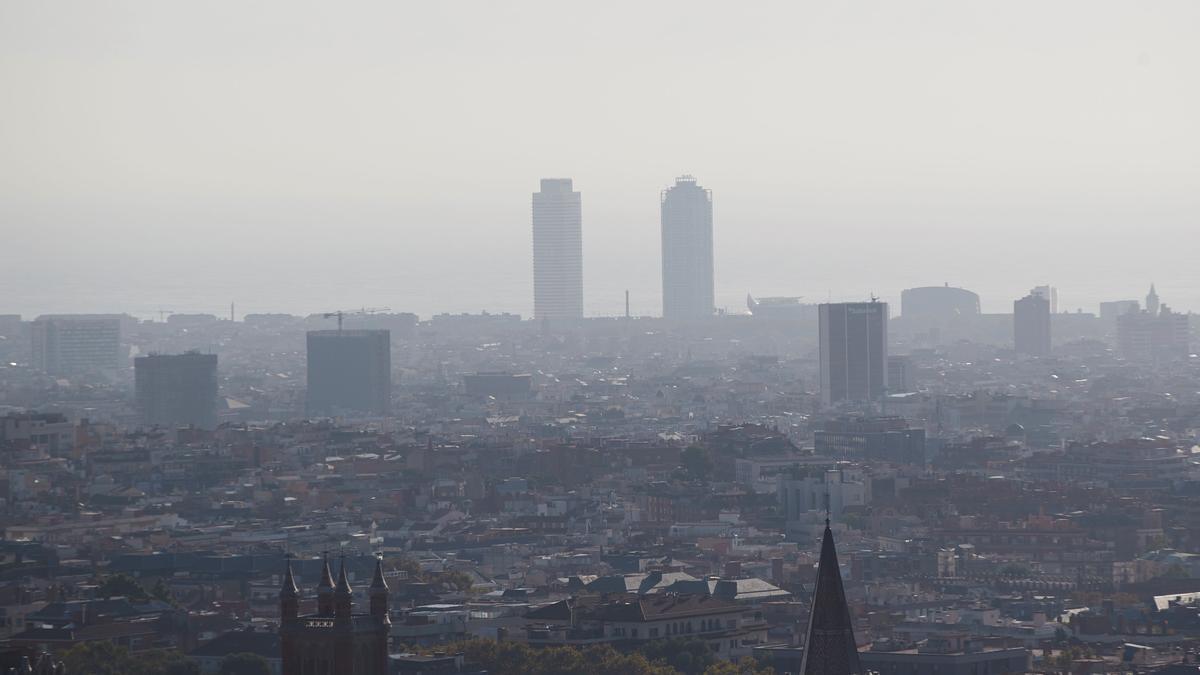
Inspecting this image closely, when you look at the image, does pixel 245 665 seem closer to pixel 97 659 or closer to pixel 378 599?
pixel 97 659

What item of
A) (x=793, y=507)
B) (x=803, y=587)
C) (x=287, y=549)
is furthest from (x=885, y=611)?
(x=793, y=507)

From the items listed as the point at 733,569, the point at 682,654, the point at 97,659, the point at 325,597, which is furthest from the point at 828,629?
the point at 733,569

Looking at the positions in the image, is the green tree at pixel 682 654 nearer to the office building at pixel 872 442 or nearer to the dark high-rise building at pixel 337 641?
the dark high-rise building at pixel 337 641

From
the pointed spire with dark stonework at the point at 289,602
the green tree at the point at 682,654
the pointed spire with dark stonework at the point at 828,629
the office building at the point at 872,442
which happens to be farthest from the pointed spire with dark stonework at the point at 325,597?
the office building at the point at 872,442

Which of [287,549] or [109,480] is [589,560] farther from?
[109,480]

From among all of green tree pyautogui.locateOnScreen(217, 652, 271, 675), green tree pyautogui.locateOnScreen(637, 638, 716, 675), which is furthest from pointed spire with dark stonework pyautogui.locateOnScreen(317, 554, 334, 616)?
green tree pyautogui.locateOnScreen(637, 638, 716, 675)

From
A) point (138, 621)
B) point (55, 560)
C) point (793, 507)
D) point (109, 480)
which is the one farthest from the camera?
point (109, 480)

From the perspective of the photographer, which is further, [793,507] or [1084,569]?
[793,507]

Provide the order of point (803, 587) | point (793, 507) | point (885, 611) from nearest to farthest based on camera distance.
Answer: point (885, 611), point (803, 587), point (793, 507)
